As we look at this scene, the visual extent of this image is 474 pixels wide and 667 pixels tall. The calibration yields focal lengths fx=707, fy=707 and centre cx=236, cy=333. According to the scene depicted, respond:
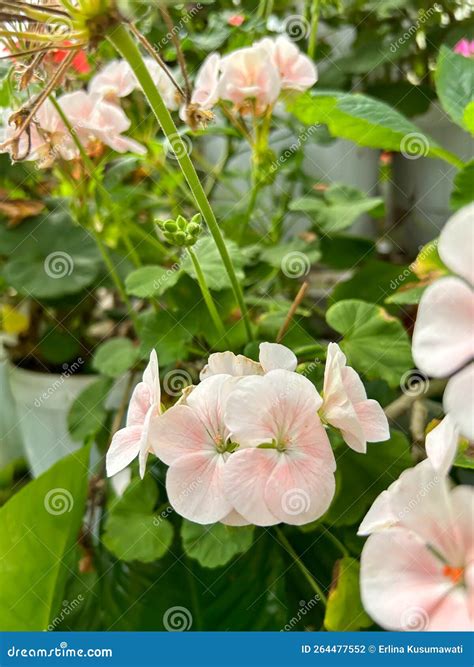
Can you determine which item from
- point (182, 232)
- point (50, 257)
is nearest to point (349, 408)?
point (182, 232)

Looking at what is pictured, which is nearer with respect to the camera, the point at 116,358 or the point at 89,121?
the point at 89,121

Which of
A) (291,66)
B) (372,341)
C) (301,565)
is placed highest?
(291,66)

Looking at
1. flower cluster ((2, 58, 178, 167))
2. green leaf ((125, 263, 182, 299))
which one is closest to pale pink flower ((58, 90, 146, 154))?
flower cluster ((2, 58, 178, 167))

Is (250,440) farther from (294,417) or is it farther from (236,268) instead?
(236,268)

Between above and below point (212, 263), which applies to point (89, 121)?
above

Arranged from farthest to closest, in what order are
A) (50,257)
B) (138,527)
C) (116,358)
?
(50,257)
(116,358)
(138,527)

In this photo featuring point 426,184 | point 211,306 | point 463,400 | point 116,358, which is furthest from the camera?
point 426,184

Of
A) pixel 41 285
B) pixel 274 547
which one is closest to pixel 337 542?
pixel 274 547

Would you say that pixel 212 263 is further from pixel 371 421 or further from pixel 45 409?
pixel 45 409
